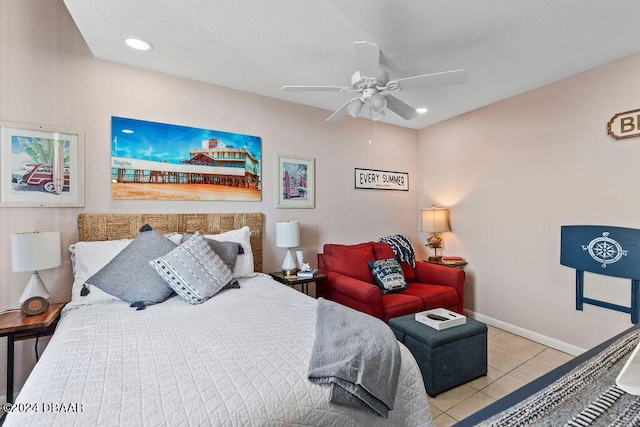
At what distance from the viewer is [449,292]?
305cm

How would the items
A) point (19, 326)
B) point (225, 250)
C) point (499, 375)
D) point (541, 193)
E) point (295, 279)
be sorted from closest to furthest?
point (19, 326)
point (499, 375)
point (225, 250)
point (295, 279)
point (541, 193)

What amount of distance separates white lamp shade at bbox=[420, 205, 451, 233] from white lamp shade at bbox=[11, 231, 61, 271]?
3677 millimetres

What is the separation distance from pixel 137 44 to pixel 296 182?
5.99 ft

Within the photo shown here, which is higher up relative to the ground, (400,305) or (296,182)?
(296,182)

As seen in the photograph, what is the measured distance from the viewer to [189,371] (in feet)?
3.70

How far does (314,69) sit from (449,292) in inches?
98.8

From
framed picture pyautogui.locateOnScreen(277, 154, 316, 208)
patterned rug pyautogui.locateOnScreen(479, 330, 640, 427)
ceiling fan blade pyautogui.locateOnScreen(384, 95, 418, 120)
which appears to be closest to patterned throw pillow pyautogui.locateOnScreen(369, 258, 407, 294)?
framed picture pyautogui.locateOnScreen(277, 154, 316, 208)

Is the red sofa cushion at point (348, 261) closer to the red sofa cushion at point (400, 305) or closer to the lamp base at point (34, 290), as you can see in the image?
the red sofa cushion at point (400, 305)

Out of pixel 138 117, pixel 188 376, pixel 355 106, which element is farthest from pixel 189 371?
pixel 138 117

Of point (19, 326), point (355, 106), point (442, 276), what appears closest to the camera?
point (19, 326)

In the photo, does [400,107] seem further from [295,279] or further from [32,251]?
[32,251]

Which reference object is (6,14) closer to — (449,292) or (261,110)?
(261,110)

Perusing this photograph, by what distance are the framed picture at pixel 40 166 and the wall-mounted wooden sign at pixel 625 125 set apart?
4.31m

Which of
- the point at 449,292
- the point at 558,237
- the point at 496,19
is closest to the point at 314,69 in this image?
the point at 496,19
